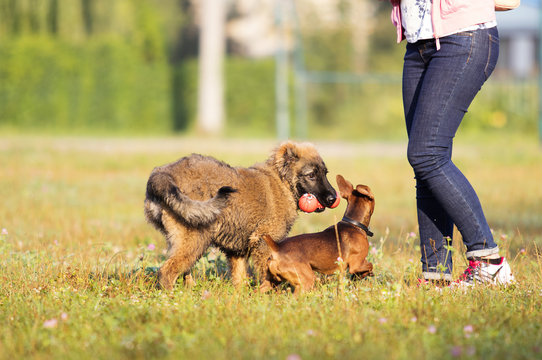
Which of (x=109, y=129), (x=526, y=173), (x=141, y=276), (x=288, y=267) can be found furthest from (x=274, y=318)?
(x=109, y=129)

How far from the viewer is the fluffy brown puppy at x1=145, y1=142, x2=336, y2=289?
4.48 metres

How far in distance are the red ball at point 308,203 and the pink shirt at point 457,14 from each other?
159 cm

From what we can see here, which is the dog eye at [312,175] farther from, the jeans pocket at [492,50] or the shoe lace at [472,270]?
the jeans pocket at [492,50]

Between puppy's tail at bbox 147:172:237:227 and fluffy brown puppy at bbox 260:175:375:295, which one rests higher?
puppy's tail at bbox 147:172:237:227

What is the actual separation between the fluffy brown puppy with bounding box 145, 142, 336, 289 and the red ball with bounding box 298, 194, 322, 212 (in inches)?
4.4

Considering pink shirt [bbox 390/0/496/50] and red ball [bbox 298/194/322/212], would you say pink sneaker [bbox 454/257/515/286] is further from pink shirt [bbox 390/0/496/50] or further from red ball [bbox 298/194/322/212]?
pink shirt [bbox 390/0/496/50]

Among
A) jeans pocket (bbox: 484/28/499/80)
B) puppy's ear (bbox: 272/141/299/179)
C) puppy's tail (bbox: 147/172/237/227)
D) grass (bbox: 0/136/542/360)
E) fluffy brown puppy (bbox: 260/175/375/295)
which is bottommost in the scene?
grass (bbox: 0/136/542/360)

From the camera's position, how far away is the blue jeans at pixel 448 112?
4.26 metres

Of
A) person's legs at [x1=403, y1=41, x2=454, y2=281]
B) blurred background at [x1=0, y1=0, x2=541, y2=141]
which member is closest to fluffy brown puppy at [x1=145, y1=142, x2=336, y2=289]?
person's legs at [x1=403, y1=41, x2=454, y2=281]

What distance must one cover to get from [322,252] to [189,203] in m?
0.99

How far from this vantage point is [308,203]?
5219 millimetres

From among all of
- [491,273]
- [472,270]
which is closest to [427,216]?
[472,270]

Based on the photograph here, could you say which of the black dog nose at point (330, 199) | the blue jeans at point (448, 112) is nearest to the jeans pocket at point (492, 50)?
the blue jeans at point (448, 112)

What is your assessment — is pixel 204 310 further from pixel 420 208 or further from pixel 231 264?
pixel 420 208
